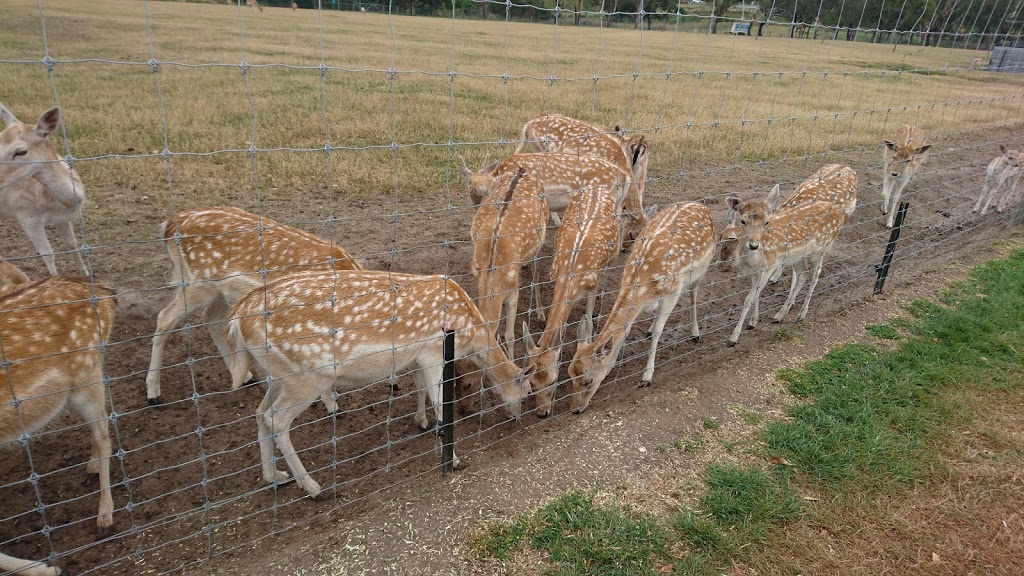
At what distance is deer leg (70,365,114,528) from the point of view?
124 inches

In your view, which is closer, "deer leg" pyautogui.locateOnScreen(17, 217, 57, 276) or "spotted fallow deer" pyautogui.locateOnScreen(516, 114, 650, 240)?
"deer leg" pyautogui.locateOnScreen(17, 217, 57, 276)

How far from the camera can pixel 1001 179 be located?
8.98 meters

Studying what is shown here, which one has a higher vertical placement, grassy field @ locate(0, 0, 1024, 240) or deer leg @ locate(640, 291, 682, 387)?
grassy field @ locate(0, 0, 1024, 240)

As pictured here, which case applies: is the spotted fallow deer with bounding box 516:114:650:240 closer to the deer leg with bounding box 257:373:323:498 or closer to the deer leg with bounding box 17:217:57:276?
the deer leg with bounding box 257:373:323:498

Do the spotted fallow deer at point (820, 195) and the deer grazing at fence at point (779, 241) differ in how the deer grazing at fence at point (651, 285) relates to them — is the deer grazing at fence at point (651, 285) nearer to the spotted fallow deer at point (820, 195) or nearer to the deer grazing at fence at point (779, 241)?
the deer grazing at fence at point (779, 241)

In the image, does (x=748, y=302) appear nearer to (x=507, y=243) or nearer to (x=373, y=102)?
(x=507, y=243)

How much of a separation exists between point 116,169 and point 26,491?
585cm

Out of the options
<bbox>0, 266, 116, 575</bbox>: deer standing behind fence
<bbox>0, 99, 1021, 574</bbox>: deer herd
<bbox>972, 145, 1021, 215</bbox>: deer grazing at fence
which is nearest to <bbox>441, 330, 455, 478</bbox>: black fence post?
<bbox>0, 99, 1021, 574</bbox>: deer herd

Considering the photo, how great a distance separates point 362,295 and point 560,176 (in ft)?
11.2

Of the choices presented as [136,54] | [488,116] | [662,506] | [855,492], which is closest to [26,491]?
[662,506]

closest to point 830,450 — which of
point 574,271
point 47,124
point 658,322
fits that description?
point 658,322

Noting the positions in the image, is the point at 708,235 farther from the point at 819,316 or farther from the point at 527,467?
the point at 527,467

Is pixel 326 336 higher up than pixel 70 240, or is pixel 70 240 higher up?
pixel 326 336

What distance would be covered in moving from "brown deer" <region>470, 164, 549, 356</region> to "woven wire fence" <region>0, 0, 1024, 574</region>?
0.19 ft
